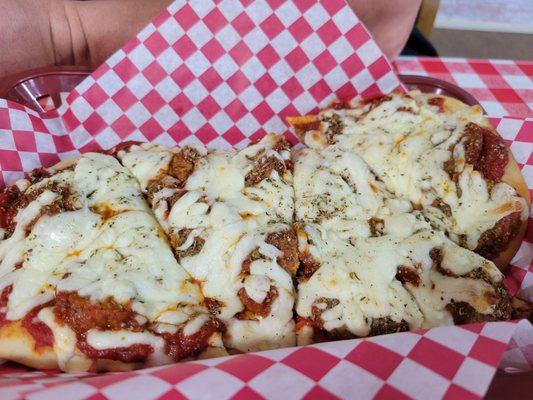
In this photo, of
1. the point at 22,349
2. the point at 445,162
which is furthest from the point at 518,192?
the point at 22,349

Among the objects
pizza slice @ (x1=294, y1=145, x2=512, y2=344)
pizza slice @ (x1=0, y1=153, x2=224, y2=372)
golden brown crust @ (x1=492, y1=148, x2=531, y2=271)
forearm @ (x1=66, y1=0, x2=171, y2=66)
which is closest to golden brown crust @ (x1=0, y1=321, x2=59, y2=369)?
pizza slice @ (x1=0, y1=153, x2=224, y2=372)

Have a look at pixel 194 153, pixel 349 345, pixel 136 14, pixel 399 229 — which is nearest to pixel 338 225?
pixel 399 229

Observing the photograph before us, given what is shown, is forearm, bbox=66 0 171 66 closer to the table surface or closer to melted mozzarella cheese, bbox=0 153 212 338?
melted mozzarella cheese, bbox=0 153 212 338

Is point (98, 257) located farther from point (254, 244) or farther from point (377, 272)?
point (377, 272)

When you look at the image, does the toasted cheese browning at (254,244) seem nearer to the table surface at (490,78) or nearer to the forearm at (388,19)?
the table surface at (490,78)

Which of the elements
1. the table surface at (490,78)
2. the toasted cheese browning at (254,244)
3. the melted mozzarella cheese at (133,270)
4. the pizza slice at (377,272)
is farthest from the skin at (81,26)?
the pizza slice at (377,272)
